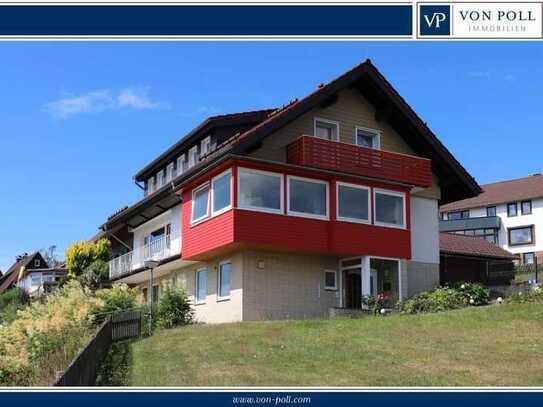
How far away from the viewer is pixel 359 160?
87.7 ft

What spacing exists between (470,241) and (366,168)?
40.8 feet

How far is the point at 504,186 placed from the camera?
7325cm

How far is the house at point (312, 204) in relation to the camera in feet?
80.1

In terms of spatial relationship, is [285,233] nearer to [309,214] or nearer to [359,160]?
[309,214]

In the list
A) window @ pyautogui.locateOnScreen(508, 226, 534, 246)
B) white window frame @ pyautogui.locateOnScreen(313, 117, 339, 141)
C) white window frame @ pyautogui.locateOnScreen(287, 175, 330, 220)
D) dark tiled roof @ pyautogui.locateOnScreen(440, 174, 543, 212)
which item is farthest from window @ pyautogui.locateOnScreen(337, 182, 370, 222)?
window @ pyautogui.locateOnScreen(508, 226, 534, 246)

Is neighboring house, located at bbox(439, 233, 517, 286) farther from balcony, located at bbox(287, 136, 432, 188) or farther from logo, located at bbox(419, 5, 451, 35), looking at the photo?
logo, located at bbox(419, 5, 451, 35)

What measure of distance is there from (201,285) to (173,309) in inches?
152

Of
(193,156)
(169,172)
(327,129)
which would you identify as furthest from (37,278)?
(327,129)

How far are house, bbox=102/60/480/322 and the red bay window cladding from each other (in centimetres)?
4

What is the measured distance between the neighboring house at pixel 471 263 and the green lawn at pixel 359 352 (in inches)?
514

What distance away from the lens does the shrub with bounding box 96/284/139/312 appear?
24016mm

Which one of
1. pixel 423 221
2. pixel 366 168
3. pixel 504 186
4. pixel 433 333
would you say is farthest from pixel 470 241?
pixel 504 186
